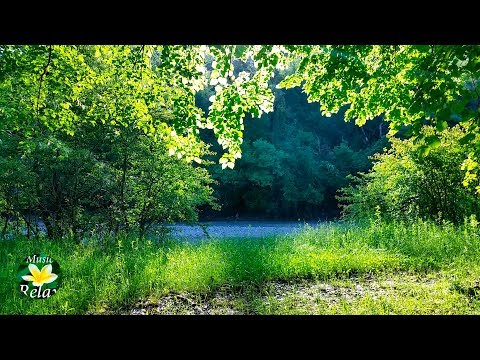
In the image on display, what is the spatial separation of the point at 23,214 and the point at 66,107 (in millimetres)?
2395

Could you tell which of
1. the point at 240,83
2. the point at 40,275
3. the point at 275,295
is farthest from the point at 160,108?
the point at 40,275

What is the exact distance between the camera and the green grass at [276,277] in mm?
3096

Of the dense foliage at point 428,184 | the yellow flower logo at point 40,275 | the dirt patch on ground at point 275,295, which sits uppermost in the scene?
the dense foliage at point 428,184

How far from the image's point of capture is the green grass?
3096mm

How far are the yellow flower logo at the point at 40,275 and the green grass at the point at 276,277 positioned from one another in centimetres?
72

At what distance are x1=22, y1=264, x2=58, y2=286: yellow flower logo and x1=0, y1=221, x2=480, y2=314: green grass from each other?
0.72 m

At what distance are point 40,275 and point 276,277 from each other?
8.04 feet

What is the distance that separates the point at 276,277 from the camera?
3.96 m

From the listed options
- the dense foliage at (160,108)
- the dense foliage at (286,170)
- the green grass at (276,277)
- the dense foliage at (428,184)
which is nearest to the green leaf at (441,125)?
the dense foliage at (160,108)

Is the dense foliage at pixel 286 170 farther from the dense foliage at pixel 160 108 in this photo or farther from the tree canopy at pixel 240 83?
the tree canopy at pixel 240 83

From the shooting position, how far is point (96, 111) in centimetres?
569

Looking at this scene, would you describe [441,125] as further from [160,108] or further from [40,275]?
[160,108]

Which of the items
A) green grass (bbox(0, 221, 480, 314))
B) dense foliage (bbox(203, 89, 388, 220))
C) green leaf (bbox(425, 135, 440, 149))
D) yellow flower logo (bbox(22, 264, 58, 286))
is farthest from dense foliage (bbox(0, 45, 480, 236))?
dense foliage (bbox(203, 89, 388, 220))
